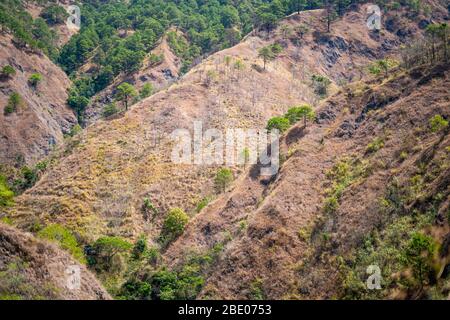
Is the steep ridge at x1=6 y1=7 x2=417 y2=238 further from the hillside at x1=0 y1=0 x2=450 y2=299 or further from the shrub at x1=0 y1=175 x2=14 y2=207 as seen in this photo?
the shrub at x1=0 y1=175 x2=14 y2=207

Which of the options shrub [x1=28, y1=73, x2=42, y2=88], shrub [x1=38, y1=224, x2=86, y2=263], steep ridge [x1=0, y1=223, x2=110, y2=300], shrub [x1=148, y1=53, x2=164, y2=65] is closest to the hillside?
shrub [x1=38, y1=224, x2=86, y2=263]

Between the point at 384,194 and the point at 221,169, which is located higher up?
the point at 384,194

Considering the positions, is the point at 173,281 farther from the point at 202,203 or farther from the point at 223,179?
the point at 223,179

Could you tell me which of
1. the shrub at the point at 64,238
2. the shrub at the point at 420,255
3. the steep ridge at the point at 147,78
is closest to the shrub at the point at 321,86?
the steep ridge at the point at 147,78

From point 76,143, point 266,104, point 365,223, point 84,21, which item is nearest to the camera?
point 365,223

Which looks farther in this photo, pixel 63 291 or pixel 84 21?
pixel 84 21

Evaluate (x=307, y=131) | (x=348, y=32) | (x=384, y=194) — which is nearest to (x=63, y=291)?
(x=384, y=194)

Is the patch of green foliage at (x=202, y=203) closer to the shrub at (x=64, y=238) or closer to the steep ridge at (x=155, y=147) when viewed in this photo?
the steep ridge at (x=155, y=147)

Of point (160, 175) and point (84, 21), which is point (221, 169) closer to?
point (160, 175)
